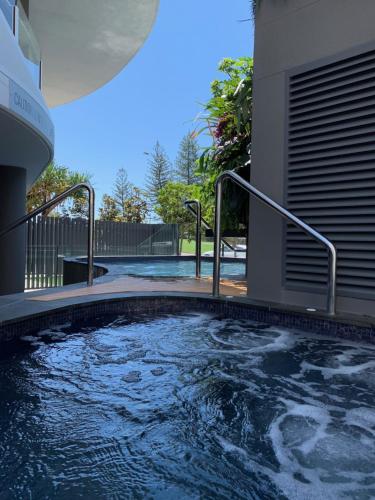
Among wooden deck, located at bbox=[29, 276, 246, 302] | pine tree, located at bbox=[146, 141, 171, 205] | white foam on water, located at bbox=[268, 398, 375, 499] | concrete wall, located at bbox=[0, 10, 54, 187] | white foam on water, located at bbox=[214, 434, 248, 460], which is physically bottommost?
white foam on water, located at bbox=[214, 434, 248, 460]

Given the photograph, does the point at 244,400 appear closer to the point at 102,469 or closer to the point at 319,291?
the point at 102,469

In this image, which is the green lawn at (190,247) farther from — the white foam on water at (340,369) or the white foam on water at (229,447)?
the white foam on water at (229,447)

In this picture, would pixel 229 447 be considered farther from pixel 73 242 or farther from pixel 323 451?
pixel 73 242

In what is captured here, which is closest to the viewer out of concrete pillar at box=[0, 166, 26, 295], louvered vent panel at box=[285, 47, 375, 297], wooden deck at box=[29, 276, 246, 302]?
louvered vent panel at box=[285, 47, 375, 297]

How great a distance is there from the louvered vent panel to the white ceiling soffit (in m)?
8.76

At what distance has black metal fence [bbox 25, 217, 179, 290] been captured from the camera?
32.3 feet

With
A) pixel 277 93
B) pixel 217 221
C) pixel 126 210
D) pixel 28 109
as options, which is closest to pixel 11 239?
pixel 28 109

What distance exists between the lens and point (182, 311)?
14.8 feet

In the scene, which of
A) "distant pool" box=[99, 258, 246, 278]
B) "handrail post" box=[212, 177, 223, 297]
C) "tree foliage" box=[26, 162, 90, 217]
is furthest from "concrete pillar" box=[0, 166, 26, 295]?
"tree foliage" box=[26, 162, 90, 217]

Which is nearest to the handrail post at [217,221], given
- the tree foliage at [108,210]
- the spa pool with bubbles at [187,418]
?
the spa pool with bubbles at [187,418]

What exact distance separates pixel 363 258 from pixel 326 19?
2.13 metres

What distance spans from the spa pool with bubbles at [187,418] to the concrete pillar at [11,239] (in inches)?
144

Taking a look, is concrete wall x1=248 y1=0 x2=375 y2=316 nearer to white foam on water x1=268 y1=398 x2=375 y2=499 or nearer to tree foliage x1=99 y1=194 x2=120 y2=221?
white foam on water x1=268 y1=398 x2=375 y2=499

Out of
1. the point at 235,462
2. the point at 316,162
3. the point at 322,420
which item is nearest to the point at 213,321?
the point at 316,162
